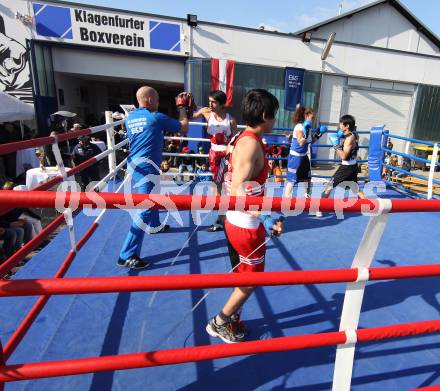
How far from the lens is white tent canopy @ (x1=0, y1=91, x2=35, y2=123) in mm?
6844

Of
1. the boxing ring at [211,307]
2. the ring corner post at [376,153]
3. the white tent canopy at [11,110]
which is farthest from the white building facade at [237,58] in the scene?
the boxing ring at [211,307]

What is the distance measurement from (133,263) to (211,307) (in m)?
0.89

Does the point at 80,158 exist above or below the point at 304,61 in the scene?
below

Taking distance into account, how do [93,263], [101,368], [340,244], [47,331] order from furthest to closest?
[340,244], [93,263], [47,331], [101,368]

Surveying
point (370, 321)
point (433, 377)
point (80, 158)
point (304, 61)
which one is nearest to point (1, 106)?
point (80, 158)

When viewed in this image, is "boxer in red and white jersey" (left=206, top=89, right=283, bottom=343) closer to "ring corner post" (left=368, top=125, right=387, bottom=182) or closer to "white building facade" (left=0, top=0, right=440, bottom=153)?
"ring corner post" (left=368, top=125, right=387, bottom=182)

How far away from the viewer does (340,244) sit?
3527 mm

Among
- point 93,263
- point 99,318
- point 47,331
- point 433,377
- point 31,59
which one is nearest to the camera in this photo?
point 433,377

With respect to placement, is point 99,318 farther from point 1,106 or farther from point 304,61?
point 304,61

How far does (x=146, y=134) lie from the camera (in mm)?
2826

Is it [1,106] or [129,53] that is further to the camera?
[129,53]

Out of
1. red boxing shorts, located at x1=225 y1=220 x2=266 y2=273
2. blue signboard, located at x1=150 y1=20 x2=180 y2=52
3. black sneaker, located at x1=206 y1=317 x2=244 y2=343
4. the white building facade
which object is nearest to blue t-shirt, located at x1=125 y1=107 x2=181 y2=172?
red boxing shorts, located at x1=225 y1=220 x2=266 y2=273

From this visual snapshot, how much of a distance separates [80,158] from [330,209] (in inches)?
237

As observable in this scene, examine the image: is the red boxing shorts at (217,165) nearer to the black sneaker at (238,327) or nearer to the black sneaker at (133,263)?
the black sneaker at (133,263)
